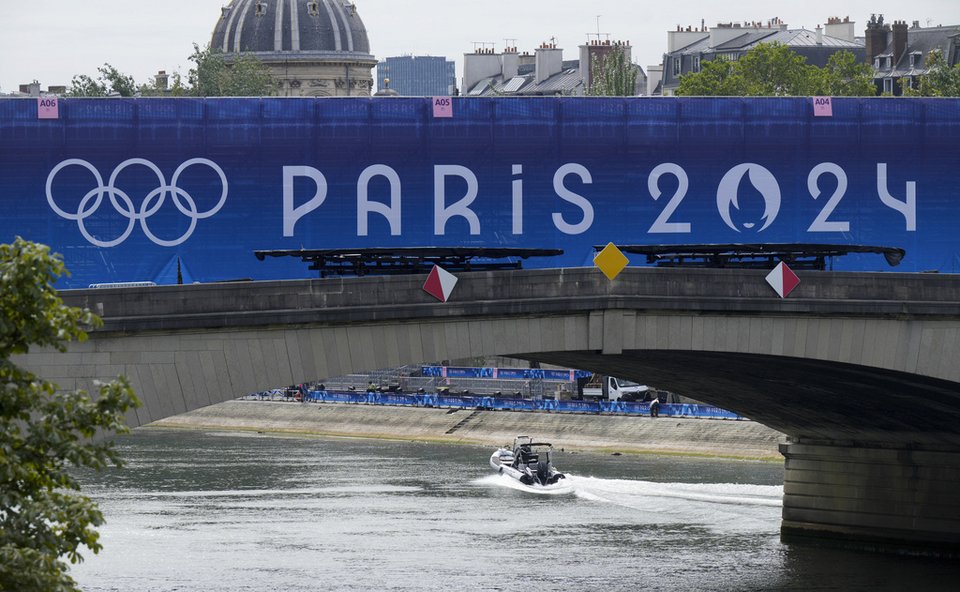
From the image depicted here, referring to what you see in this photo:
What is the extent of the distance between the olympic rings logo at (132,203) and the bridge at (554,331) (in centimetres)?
612

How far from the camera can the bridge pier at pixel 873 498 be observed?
50.0 meters

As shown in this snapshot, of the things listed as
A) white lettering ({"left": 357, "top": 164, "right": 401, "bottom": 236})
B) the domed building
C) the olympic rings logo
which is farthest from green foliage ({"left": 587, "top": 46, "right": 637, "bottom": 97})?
the olympic rings logo

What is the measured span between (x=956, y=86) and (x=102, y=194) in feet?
255

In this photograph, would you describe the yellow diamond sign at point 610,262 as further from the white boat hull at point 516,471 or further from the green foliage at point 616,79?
the green foliage at point 616,79

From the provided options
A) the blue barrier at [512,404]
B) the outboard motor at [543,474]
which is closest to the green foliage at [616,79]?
the blue barrier at [512,404]

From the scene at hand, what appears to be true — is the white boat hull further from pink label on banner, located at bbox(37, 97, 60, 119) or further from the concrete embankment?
pink label on banner, located at bbox(37, 97, 60, 119)

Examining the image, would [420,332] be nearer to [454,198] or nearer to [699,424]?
[454,198]

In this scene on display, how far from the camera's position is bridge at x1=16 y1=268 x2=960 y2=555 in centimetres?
3269

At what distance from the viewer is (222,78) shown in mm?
145250

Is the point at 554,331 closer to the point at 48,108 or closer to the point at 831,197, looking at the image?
the point at 831,197

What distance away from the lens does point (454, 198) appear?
131ft

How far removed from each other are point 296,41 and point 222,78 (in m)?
33.3

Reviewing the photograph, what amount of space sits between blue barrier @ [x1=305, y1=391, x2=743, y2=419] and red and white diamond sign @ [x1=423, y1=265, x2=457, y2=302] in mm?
53626

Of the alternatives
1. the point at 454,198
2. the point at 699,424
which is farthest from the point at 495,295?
the point at 699,424
